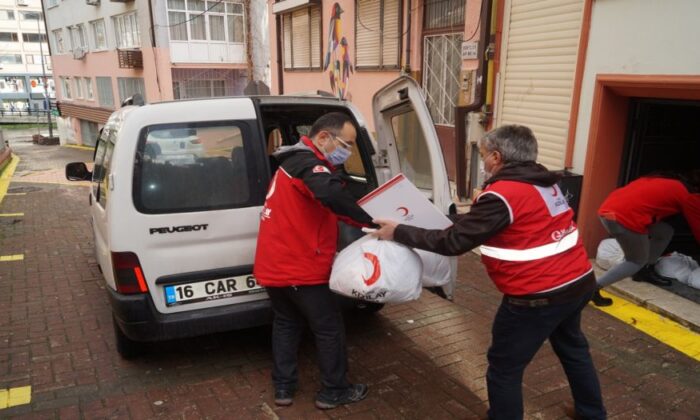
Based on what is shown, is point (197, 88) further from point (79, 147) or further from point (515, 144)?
point (515, 144)

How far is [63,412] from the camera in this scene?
3002 mm

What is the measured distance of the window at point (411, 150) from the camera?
377 centimetres

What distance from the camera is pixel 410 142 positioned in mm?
4637

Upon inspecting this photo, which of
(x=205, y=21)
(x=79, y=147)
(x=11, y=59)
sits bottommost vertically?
(x=79, y=147)

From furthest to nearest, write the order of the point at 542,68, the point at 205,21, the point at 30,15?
the point at 30,15, the point at 205,21, the point at 542,68

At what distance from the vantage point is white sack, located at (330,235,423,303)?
2.68m

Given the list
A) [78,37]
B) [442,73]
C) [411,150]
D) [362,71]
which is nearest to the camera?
[411,150]

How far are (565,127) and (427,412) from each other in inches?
164

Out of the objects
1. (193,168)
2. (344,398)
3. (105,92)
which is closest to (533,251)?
(344,398)

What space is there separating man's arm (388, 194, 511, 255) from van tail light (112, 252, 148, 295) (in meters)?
1.60

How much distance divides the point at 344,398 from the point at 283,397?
1.22 ft

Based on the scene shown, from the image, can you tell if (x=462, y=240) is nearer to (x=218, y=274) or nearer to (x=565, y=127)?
(x=218, y=274)

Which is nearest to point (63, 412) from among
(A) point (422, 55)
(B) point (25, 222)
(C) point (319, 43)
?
(B) point (25, 222)

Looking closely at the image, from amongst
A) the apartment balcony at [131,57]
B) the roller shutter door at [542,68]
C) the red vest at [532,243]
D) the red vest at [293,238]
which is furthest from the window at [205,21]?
the red vest at [532,243]
